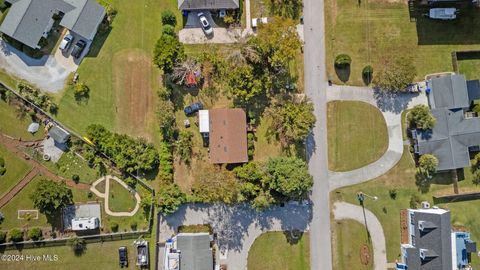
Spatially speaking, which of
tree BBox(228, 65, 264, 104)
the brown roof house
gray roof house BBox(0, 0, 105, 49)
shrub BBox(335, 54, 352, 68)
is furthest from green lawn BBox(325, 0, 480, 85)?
gray roof house BBox(0, 0, 105, 49)

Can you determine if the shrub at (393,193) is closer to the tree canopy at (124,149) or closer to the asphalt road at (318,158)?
the asphalt road at (318,158)

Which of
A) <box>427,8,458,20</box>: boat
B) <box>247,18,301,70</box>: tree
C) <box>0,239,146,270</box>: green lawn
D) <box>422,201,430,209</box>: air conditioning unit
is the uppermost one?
<box>427,8,458,20</box>: boat

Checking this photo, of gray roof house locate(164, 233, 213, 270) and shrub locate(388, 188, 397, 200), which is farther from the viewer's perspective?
shrub locate(388, 188, 397, 200)

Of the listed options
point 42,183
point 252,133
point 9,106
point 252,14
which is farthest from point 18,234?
point 252,14

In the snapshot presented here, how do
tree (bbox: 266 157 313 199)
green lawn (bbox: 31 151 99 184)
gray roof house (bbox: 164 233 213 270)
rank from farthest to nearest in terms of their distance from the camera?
green lawn (bbox: 31 151 99 184) → gray roof house (bbox: 164 233 213 270) → tree (bbox: 266 157 313 199)

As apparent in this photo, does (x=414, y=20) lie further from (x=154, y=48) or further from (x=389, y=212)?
(x=154, y=48)

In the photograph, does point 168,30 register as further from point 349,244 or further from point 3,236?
point 349,244

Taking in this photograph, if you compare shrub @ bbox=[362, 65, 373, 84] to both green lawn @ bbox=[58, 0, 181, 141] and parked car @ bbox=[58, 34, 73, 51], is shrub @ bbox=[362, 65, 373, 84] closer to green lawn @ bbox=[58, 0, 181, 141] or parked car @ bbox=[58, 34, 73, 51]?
green lawn @ bbox=[58, 0, 181, 141]
